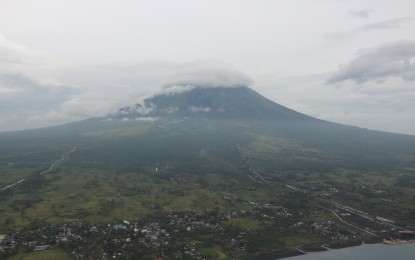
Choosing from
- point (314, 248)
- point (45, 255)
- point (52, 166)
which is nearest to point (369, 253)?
point (314, 248)

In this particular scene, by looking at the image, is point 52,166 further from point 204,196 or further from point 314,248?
point 314,248

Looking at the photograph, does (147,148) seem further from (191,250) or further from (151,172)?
(191,250)

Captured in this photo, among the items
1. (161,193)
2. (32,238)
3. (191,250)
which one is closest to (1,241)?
(32,238)

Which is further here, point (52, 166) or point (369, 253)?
point (52, 166)

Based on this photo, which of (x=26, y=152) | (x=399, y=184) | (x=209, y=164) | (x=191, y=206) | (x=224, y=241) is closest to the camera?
(x=224, y=241)

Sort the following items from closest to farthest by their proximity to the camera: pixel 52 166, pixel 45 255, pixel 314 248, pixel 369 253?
1. pixel 45 255
2. pixel 369 253
3. pixel 314 248
4. pixel 52 166

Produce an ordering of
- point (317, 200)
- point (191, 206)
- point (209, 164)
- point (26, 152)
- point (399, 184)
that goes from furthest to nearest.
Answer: point (26, 152), point (209, 164), point (399, 184), point (317, 200), point (191, 206)

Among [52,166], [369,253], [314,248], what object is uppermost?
[52,166]

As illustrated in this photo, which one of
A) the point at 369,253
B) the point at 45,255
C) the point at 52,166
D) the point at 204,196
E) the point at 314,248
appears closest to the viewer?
the point at 45,255
